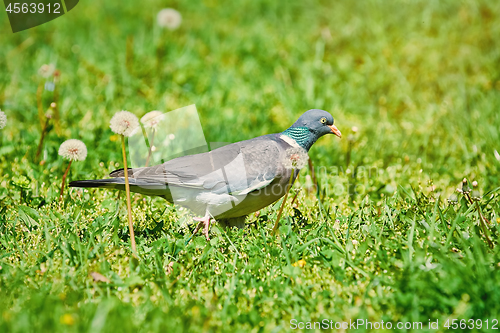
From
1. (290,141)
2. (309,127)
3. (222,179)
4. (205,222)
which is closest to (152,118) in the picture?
(222,179)

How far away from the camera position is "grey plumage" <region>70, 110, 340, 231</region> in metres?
3.12

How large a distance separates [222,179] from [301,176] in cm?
127

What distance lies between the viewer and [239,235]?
10.3 ft

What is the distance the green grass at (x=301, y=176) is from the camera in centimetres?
246

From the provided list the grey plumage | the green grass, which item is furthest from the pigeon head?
the green grass

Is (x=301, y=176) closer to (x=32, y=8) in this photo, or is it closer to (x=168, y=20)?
(x=168, y=20)

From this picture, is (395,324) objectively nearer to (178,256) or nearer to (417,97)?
(178,256)

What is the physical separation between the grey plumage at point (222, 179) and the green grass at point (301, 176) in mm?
201

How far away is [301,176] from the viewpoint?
4.25m

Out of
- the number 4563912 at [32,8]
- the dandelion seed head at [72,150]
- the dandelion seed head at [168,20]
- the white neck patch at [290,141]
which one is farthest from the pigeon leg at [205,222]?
the dandelion seed head at [168,20]

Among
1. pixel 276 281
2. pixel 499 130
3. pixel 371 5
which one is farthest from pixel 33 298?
pixel 371 5

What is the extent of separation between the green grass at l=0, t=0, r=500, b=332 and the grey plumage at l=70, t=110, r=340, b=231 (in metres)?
0.20

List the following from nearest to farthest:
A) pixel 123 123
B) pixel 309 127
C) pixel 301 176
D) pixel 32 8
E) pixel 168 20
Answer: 1. pixel 123 123
2. pixel 309 127
3. pixel 301 176
4. pixel 32 8
5. pixel 168 20

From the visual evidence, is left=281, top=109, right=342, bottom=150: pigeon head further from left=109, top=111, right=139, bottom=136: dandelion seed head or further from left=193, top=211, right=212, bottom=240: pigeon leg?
left=109, top=111, right=139, bottom=136: dandelion seed head
